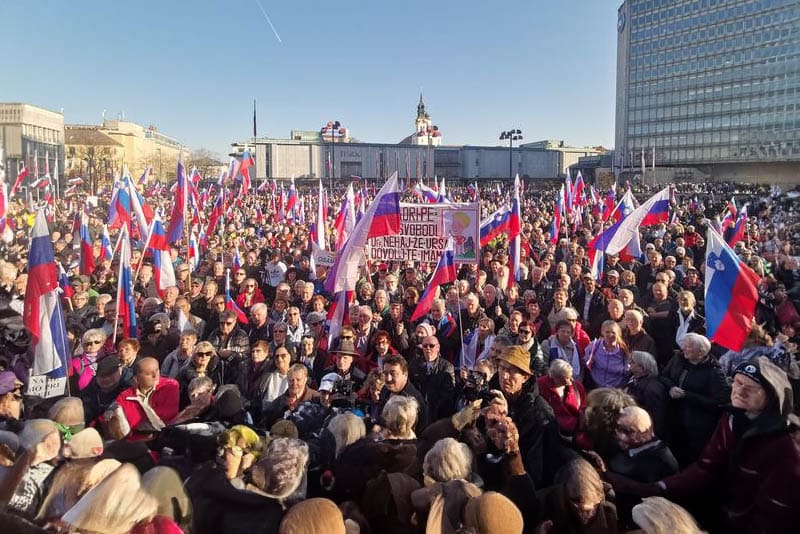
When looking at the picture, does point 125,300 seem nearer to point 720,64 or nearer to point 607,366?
point 607,366

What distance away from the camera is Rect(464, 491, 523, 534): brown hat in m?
2.24

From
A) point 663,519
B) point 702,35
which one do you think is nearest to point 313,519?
point 663,519

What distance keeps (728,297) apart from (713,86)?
81.1m

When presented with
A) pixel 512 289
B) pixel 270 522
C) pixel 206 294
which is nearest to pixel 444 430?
pixel 270 522

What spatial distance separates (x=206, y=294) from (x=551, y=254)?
6615 mm

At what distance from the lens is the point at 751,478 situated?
9.05 ft

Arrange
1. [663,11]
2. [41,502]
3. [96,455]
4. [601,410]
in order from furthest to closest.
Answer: [663,11] → [601,410] → [96,455] → [41,502]

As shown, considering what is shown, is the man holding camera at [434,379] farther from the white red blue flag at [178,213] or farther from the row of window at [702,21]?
the row of window at [702,21]

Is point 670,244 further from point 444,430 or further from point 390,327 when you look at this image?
point 444,430

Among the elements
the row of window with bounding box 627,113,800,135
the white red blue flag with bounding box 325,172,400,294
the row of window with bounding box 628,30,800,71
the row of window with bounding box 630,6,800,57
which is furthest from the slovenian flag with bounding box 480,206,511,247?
the row of window with bounding box 630,6,800,57

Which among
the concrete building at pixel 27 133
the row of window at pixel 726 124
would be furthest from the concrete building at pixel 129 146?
the row of window at pixel 726 124

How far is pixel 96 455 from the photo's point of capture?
2.95 m

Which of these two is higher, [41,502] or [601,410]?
[601,410]

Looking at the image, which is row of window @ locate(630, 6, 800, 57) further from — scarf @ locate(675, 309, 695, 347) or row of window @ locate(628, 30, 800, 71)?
scarf @ locate(675, 309, 695, 347)
